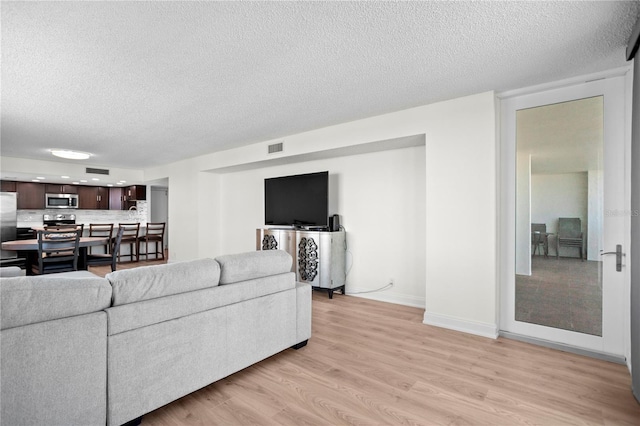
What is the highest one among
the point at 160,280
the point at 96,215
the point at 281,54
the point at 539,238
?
the point at 281,54

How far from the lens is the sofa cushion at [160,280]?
1.73 metres

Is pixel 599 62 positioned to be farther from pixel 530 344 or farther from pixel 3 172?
pixel 3 172

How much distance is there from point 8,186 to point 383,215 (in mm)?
8914

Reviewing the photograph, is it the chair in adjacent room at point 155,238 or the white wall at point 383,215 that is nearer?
the white wall at point 383,215

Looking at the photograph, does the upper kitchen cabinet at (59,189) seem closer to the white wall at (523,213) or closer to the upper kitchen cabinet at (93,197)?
the upper kitchen cabinet at (93,197)

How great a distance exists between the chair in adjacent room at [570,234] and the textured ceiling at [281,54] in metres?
1.26

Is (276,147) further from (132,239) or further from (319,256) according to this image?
(132,239)

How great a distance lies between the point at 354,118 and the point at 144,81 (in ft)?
7.50

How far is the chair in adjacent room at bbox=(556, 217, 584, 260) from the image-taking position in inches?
112

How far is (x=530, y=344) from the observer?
2.91 m

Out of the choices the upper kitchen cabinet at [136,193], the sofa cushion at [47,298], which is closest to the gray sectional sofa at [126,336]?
the sofa cushion at [47,298]

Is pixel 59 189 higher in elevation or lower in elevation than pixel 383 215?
higher

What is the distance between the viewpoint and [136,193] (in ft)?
29.0

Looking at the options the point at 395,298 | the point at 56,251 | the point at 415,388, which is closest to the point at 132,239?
the point at 56,251
